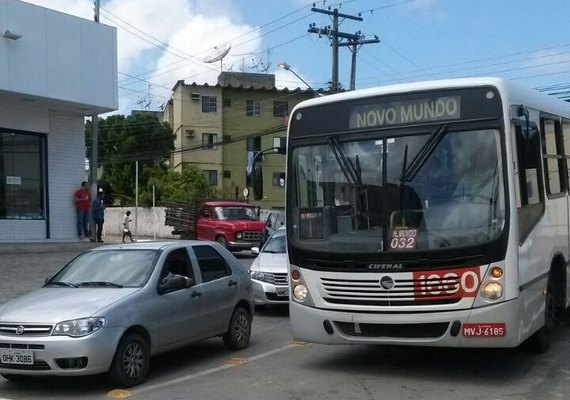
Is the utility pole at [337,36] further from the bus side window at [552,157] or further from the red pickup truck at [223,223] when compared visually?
the bus side window at [552,157]

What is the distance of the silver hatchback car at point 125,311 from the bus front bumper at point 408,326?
148cm

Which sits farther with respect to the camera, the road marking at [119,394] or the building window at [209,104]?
the building window at [209,104]

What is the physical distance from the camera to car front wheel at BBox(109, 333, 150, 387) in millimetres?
7523

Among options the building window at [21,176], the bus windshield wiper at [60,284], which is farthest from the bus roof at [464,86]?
the building window at [21,176]

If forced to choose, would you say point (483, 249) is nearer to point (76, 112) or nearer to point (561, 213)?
point (561, 213)

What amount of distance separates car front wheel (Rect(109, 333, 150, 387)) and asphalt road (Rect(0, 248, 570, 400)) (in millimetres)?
131

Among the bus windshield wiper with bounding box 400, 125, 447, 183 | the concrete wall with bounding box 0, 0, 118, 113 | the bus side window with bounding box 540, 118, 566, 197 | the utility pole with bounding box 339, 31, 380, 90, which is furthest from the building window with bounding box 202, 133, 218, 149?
the bus windshield wiper with bounding box 400, 125, 447, 183

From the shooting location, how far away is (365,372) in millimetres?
8305

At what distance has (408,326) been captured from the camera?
759cm

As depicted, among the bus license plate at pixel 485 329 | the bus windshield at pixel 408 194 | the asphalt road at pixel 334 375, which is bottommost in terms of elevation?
the asphalt road at pixel 334 375

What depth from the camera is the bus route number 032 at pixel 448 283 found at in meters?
7.32

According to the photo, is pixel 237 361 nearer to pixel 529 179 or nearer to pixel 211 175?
pixel 529 179

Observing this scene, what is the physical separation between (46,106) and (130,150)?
40319 mm

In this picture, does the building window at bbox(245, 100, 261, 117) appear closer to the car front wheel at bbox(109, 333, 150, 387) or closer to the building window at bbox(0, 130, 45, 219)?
the building window at bbox(0, 130, 45, 219)
